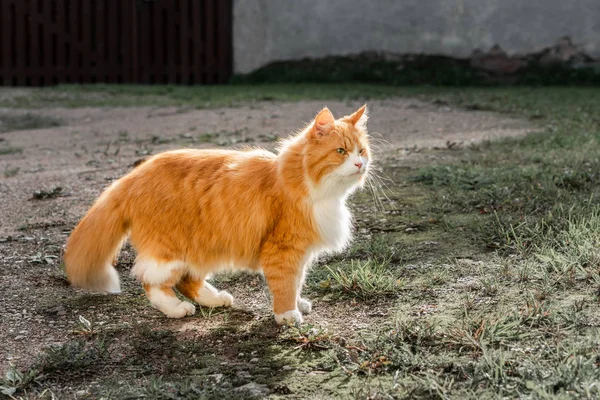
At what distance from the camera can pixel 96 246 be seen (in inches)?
129

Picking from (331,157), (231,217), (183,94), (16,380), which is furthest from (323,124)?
(183,94)

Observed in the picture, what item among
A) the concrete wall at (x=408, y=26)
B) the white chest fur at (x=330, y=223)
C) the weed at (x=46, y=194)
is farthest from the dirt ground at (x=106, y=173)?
the concrete wall at (x=408, y=26)

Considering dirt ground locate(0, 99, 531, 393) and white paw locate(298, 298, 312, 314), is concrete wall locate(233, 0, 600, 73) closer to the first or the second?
dirt ground locate(0, 99, 531, 393)

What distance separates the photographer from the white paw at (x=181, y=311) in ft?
10.7

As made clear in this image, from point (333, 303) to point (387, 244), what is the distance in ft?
2.26

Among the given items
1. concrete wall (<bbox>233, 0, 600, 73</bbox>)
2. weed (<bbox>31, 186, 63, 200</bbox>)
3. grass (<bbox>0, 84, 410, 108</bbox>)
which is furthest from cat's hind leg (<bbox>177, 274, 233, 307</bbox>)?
concrete wall (<bbox>233, 0, 600, 73</bbox>)

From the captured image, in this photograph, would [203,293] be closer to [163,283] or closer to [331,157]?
[163,283]

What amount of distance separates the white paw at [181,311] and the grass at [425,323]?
68 millimetres

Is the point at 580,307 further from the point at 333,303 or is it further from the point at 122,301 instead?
the point at 122,301

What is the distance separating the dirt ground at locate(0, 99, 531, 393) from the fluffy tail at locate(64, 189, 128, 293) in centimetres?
16

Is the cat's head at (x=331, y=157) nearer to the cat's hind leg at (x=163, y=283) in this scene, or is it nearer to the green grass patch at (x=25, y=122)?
the cat's hind leg at (x=163, y=283)

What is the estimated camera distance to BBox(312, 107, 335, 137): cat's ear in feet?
10.3

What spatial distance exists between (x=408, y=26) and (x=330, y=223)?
325 inches

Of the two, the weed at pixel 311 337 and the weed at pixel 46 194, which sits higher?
the weed at pixel 46 194
